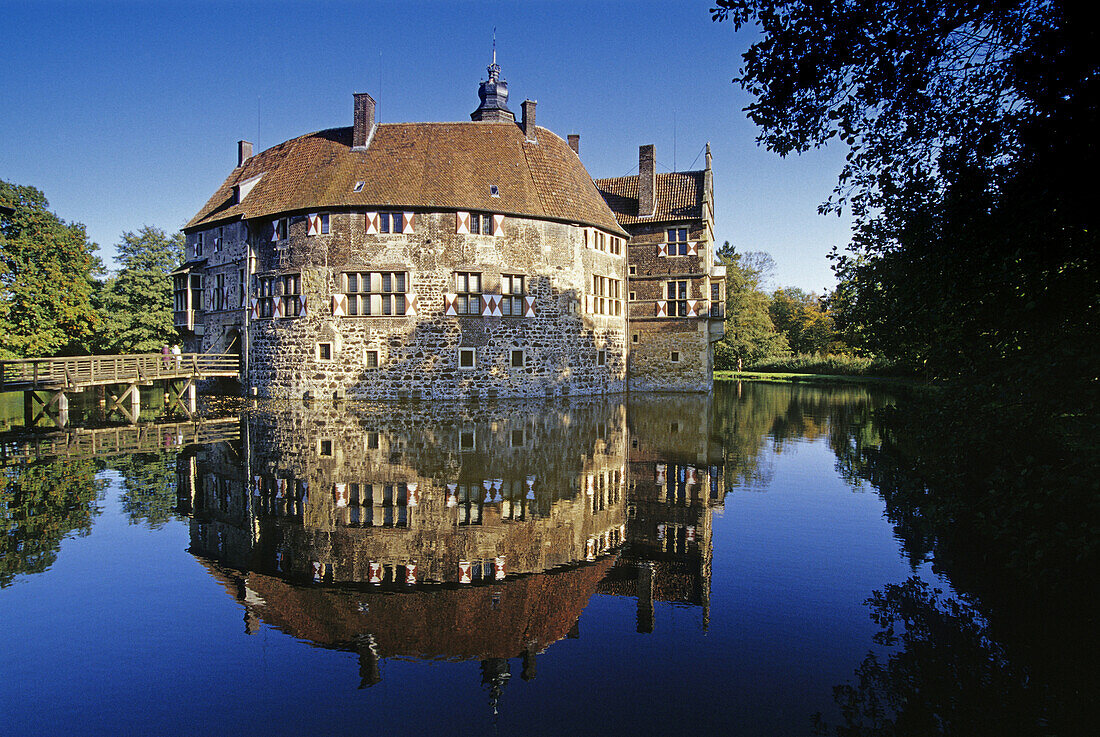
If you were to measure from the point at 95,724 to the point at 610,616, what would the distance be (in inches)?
150

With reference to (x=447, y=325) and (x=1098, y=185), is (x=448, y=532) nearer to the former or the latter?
(x=1098, y=185)

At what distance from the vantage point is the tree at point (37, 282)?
3378 centimetres

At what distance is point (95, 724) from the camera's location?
4078 mm

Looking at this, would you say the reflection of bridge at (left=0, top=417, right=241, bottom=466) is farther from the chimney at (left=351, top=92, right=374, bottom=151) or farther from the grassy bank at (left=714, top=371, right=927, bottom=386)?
the grassy bank at (left=714, top=371, right=927, bottom=386)

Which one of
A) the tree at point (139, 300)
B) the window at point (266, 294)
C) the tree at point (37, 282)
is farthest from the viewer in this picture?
the tree at point (139, 300)

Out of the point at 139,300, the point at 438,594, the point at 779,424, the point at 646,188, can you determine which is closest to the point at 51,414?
the point at 139,300

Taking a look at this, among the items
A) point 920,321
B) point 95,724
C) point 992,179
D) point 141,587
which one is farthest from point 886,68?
point 141,587

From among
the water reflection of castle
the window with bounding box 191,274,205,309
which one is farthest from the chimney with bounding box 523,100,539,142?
the water reflection of castle

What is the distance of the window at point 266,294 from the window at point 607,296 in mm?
13474

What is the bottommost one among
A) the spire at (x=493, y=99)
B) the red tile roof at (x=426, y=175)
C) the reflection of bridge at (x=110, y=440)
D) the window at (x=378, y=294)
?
the reflection of bridge at (x=110, y=440)

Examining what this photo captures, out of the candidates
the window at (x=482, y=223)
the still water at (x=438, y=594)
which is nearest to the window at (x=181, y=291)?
the window at (x=482, y=223)

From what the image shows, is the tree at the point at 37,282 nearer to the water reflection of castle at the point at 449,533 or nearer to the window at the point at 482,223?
the window at the point at 482,223

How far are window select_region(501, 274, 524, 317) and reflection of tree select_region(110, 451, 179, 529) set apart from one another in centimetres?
1412

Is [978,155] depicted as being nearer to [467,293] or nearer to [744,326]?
[467,293]
